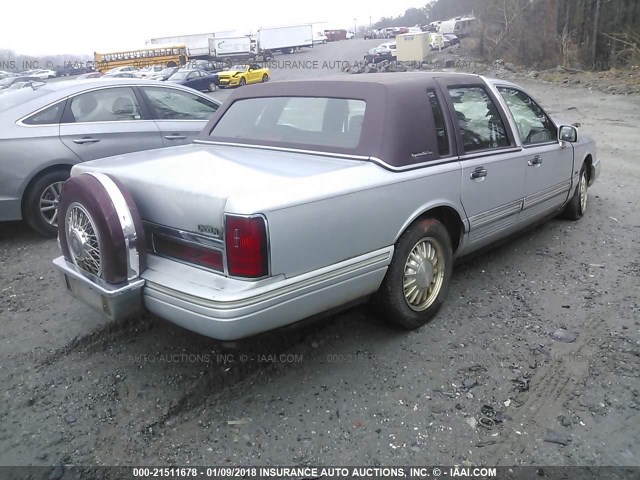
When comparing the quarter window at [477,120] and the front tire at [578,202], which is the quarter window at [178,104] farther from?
the front tire at [578,202]

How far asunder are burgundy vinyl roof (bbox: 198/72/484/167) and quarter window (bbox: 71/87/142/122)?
2964 mm

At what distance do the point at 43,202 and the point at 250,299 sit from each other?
385 centimetres

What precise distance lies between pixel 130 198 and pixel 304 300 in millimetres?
1076

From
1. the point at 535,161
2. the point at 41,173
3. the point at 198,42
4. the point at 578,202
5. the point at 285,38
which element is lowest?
the point at 578,202

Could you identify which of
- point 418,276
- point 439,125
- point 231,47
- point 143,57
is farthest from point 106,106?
point 231,47

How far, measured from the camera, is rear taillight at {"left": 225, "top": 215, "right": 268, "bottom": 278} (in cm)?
255

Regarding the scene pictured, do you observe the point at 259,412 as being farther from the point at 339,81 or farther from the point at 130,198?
the point at 339,81

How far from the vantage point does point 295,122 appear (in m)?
3.85

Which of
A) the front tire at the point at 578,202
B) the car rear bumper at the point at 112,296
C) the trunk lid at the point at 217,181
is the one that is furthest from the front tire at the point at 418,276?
the front tire at the point at 578,202

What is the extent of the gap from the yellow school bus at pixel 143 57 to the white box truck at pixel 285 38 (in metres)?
7.78

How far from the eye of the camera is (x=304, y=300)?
2811 mm

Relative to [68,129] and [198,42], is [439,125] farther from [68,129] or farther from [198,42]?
[198,42]

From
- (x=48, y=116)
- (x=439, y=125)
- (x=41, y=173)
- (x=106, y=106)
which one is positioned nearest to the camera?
(x=439, y=125)

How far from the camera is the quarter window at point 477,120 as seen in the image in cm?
391
